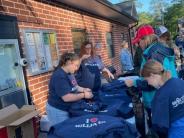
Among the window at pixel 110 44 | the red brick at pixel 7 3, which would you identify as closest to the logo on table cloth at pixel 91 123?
the red brick at pixel 7 3

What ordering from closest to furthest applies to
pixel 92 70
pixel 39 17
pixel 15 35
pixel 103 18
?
pixel 92 70, pixel 15 35, pixel 39 17, pixel 103 18

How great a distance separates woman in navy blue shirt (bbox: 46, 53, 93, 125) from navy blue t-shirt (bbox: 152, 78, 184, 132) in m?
1.13

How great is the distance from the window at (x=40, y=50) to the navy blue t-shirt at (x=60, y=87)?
1.53 meters

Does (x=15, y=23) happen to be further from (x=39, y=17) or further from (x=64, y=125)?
(x=64, y=125)

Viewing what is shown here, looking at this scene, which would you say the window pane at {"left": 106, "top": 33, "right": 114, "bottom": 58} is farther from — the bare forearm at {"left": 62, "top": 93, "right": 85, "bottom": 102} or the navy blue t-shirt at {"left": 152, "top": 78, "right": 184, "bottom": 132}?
the navy blue t-shirt at {"left": 152, "top": 78, "right": 184, "bottom": 132}

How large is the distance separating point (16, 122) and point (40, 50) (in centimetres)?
243

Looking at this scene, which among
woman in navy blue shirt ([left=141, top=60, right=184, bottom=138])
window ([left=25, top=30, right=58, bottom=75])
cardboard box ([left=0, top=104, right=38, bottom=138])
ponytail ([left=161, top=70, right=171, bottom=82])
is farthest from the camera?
window ([left=25, top=30, right=58, bottom=75])

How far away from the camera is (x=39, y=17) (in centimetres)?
610

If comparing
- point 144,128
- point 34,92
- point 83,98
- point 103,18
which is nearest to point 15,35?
point 34,92

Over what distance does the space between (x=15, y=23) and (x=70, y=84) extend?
1679 millimetres

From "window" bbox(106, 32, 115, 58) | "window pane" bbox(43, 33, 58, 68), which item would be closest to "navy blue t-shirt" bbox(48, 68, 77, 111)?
"window pane" bbox(43, 33, 58, 68)

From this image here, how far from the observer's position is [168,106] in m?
2.93

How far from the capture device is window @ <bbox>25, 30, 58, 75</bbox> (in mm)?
5598

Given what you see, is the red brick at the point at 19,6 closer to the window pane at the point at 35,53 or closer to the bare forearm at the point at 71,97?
the window pane at the point at 35,53
